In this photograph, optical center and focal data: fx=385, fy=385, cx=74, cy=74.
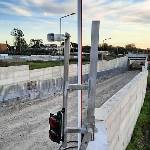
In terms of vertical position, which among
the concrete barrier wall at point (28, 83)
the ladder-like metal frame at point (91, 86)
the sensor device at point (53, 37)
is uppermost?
the sensor device at point (53, 37)

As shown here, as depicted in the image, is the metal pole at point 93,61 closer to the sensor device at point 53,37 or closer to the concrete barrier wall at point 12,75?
the sensor device at point 53,37

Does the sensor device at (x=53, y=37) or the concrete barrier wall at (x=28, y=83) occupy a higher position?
the sensor device at (x=53, y=37)

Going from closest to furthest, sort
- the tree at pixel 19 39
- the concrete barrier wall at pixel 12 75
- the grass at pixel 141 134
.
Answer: the grass at pixel 141 134 → the concrete barrier wall at pixel 12 75 → the tree at pixel 19 39

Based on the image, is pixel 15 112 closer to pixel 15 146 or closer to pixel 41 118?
pixel 41 118

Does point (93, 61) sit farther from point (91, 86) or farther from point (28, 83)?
point (28, 83)

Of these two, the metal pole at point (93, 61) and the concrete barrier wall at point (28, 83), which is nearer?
the metal pole at point (93, 61)

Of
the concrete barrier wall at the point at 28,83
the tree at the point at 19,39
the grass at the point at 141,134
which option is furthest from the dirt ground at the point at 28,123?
Answer: the tree at the point at 19,39

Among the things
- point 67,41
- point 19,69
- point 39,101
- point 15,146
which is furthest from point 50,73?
point 67,41

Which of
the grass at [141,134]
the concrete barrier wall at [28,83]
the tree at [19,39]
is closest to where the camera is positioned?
the grass at [141,134]

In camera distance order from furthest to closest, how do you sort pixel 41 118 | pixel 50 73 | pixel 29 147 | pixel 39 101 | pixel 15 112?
1. pixel 50 73
2. pixel 39 101
3. pixel 15 112
4. pixel 41 118
5. pixel 29 147

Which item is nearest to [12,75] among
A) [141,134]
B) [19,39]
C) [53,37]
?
[141,134]

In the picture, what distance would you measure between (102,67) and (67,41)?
167 ft

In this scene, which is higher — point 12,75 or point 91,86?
point 91,86

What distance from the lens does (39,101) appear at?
26.6 metres
